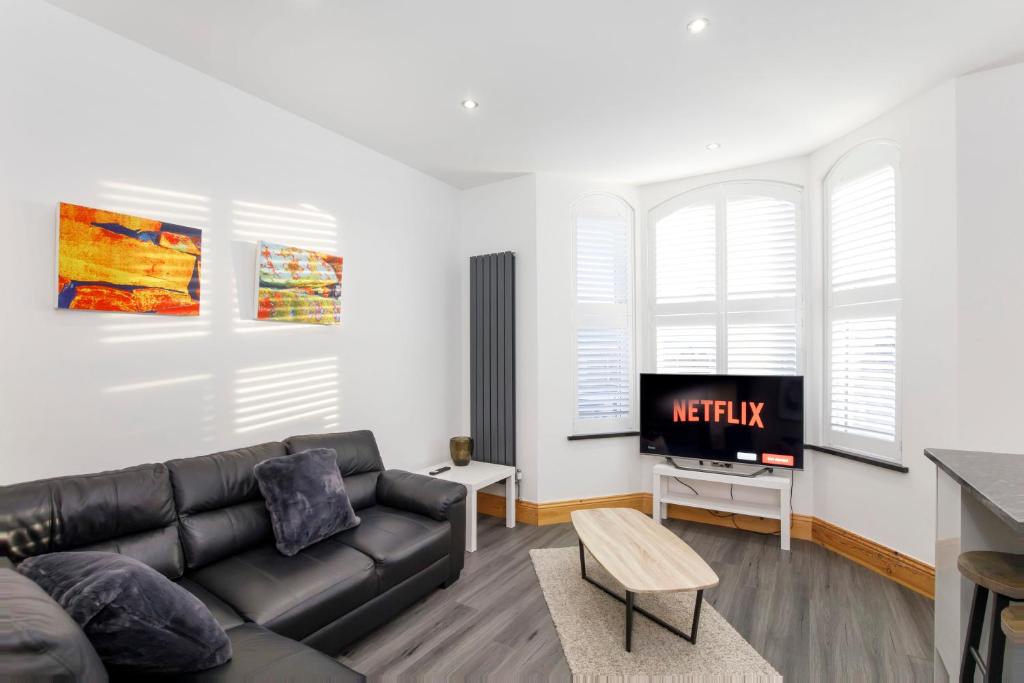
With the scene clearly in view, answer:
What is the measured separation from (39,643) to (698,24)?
9.64 feet

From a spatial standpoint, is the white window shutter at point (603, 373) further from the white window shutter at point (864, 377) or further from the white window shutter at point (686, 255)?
the white window shutter at point (864, 377)

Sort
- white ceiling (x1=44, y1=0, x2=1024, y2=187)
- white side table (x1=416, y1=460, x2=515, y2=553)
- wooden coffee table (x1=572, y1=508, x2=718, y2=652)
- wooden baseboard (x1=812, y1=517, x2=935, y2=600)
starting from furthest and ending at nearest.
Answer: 1. white side table (x1=416, y1=460, x2=515, y2=553)
2. wooden baseboard (x1=812, y1=517, x2=935, y2=600)
3. wooden coffee table (x1=572, y1=508, x2=718, y2=652)
4. white ceiling (x1=44, y1=0, x2=1024, y2=187)

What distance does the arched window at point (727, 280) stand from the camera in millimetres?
3605

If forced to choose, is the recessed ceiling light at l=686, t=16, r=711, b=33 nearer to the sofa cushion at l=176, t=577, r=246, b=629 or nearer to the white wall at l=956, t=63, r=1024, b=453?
the white wall at l=956, t=63, r=1024, b=453

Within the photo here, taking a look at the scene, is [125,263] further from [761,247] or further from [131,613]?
[761,247]

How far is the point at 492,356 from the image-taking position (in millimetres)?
4035

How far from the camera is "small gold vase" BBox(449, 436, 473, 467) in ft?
12.5

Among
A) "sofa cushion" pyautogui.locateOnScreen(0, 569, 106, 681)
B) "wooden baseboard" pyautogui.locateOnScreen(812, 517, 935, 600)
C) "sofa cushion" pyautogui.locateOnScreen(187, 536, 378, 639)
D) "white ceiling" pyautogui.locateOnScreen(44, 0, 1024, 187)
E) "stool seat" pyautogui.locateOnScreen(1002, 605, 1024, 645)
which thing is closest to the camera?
"sofa cushion" pyautogui.locateOnScreen(0, 569, 106, 681)

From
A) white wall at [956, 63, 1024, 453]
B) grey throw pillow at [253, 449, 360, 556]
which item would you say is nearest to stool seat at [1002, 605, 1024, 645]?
white wall at [956, 63, 1024, 453]

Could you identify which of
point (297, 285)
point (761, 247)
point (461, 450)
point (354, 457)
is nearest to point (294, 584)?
point (354, 457)

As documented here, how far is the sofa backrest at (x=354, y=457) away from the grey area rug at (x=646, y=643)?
4.18 ft

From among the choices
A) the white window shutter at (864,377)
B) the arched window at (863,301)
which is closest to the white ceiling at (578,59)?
the arched window at (863,301)

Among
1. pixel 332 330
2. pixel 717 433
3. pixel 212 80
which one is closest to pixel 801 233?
pixel 717 433

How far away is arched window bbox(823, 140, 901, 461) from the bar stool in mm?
1808
